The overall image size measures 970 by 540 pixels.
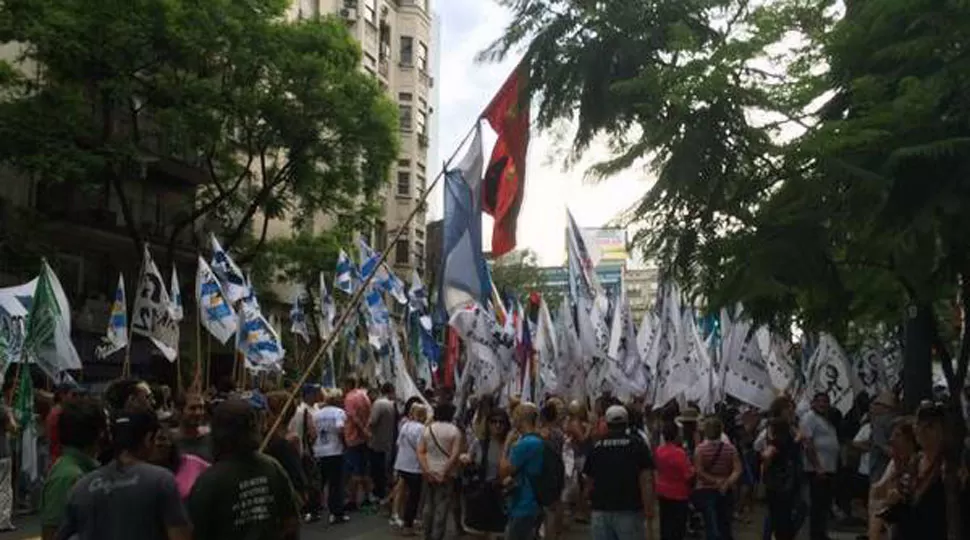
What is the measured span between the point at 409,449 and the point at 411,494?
646mm

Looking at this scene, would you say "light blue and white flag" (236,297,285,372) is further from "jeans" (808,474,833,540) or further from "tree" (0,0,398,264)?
"jeans" (808,474,833,540)

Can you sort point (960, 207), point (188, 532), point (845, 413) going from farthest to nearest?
point (845, 413), point (960, 207), point (188, 532)

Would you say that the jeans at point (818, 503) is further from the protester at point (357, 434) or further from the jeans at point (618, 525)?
the protester at point (357, 434)

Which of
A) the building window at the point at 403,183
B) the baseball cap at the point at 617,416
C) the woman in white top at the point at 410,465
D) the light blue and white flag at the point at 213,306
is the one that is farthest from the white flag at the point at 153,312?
the building window at the point at 403,183

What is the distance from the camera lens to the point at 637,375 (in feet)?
67.5

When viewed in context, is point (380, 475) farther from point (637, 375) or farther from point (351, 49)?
point (351, 49)

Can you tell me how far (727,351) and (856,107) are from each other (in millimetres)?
8101

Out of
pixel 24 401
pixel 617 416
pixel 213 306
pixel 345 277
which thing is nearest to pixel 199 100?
pixel 345 277

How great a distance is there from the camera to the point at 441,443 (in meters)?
13.4

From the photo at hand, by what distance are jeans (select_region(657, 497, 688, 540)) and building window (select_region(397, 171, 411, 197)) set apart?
140 feet

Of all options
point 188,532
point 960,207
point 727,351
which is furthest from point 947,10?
point 727,351

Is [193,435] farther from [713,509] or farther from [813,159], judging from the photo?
[713,509]

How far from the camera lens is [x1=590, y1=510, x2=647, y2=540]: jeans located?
916cm

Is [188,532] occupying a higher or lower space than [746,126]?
lower
